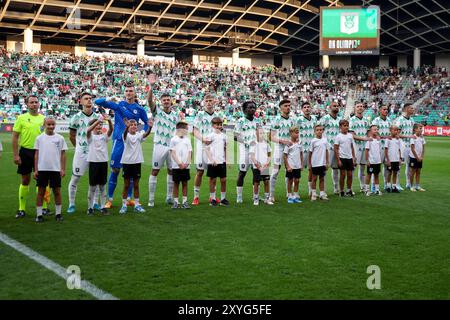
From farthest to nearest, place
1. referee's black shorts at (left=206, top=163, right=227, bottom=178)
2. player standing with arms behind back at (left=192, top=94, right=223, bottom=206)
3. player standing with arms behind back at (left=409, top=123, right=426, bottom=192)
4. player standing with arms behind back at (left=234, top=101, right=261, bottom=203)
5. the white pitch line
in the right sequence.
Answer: player standing with arms behind back at (left=409, top=123, right=426, bottom=192) < player standing with arms behind back at (left=234, top=101, right=261, bottom=203) < player standing with arms behind back at (left=192, top=94, right=223, bottom=206) < referee's black shorts at (left=206, top=163, right=227, bottom=178) < the white pitch line

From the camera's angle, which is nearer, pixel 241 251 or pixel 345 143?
pixel 241 251

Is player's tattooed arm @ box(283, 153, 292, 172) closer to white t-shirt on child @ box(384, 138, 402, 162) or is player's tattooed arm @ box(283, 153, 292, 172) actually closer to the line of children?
the line of children

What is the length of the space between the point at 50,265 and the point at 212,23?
184ft

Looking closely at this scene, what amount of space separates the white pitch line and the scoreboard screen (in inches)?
1299

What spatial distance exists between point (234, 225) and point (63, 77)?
4057 centimetres

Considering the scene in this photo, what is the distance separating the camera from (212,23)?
2360 inches

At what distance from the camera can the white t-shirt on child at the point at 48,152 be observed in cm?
876

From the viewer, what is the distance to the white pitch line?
517 cm

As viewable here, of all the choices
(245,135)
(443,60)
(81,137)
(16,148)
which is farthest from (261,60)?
(16,148)

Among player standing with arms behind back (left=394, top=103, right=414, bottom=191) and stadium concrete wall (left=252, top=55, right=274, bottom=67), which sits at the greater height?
stadium concrete wall (left=252, top=55, right=274, bottom=67)

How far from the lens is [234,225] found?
28.1 feet

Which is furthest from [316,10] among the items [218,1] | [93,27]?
[93,27]

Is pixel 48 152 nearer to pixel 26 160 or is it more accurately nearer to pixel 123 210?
pixel 26 160

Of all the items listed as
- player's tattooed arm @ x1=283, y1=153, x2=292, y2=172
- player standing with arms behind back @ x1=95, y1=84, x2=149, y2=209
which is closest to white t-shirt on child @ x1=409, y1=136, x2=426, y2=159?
player's tattooed arm @ x1=283, y1=153, x2=292, y2=172
